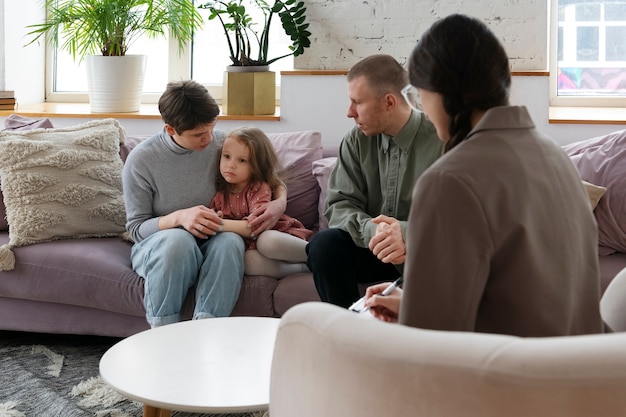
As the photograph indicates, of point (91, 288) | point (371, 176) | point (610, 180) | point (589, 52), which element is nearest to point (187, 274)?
point (91, 288)

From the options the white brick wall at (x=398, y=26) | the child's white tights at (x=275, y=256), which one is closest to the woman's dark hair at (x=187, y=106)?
the child's white tights at (x=275, y=256)

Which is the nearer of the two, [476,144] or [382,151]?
[476,144]

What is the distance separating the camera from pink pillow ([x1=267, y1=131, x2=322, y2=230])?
11.1 ft

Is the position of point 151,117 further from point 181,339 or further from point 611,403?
point 611,403

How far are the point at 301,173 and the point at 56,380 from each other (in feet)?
Result: 3.83

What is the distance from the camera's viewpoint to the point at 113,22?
4.06 metres

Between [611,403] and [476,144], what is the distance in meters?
0.46

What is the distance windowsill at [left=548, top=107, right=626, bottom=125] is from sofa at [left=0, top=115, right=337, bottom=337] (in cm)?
109

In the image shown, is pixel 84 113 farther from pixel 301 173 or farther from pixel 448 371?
pixel 448 371

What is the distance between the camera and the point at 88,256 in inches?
122

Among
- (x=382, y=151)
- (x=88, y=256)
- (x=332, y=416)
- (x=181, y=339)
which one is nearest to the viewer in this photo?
(x=332, y=416)

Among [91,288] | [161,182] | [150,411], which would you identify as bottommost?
[150,411]

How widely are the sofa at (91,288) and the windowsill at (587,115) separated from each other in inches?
42.9

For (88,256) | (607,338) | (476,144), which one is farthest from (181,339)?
(607,338)
